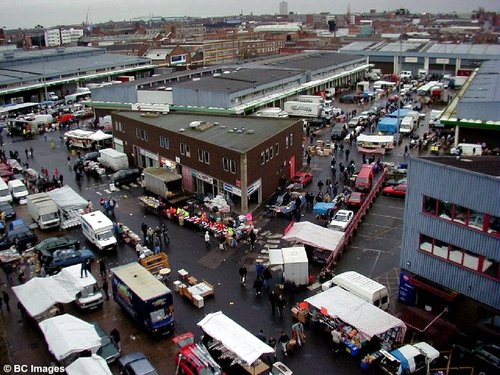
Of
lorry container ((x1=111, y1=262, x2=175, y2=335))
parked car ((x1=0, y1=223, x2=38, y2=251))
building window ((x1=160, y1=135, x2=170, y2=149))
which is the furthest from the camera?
building window ((x1=160, y1=135, x2=170, y2=149))

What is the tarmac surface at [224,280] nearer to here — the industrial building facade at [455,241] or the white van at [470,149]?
the industrial building facade at [455,241]

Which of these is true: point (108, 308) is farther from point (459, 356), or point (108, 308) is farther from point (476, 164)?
point (476, 164)

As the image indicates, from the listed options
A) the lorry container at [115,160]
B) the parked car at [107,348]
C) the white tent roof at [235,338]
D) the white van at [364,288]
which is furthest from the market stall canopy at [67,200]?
the white van at [364,288]

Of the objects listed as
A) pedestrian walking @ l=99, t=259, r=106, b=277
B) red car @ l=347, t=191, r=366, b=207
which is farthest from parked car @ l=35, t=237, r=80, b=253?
red car @ l=347, t=191, r=366, b=207

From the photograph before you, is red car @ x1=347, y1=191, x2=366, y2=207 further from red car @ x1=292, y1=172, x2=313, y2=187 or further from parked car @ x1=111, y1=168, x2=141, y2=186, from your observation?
parked car @ x1=111, y1=168, x2=141, y2=186

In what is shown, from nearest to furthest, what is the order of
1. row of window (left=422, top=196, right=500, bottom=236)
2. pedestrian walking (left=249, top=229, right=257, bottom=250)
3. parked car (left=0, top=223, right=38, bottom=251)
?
row of window (left=422, top=196, right=500, bottom=236)
pedestrian walking (left=249, top=229, right=257, bottom=250)
parked car (left=0, top=223, right=38, bottom=251)

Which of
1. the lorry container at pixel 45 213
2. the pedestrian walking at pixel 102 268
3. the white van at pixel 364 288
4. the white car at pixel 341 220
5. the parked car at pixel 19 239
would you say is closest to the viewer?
the white van at pixel 364 288

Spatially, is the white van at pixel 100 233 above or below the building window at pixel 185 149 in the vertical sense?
below
